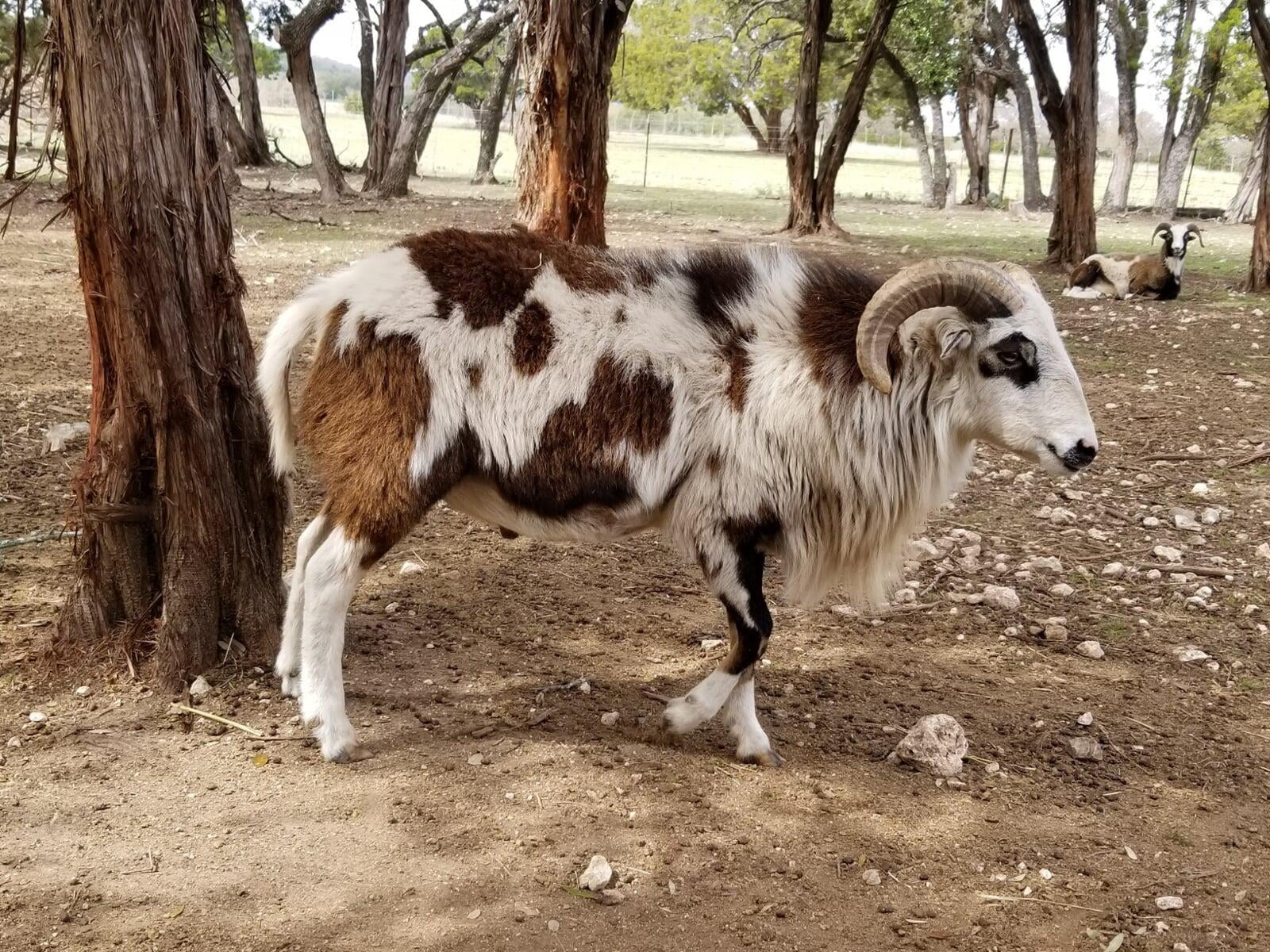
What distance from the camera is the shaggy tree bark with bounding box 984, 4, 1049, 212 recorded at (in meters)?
30.8

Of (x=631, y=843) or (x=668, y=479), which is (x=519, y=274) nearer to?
(x=668, y=479)

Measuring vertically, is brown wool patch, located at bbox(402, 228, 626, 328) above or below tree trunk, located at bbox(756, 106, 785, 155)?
below

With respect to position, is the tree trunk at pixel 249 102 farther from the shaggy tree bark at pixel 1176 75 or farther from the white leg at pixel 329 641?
the shaggy tree bark at pixel 1176 75

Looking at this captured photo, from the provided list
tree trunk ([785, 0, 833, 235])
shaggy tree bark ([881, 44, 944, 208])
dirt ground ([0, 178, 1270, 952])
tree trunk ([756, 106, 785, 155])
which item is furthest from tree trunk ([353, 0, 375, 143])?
tree trunk ([756, 106, 785, 155])

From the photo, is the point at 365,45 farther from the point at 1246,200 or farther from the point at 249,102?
the point at 1246,200

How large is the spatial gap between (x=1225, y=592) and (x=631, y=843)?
370cm

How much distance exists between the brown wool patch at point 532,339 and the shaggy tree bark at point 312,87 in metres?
16.0

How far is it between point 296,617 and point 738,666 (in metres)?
1.69

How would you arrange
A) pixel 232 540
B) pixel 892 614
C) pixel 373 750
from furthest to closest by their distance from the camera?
1. pixel 892 614
2. pixel 232 540
3. pixel 373 750

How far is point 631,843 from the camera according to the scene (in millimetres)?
3432

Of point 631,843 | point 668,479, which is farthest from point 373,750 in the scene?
point 668,479

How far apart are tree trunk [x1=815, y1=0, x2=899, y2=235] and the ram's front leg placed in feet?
48.8

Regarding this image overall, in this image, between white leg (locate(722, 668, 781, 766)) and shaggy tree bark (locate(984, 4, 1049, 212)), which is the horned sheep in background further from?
shaggy tree bark (locate(984, 4, 1049, 212))

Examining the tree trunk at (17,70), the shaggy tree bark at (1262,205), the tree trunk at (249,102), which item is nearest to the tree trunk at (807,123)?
the shaggy tree bark at (1262,205)
